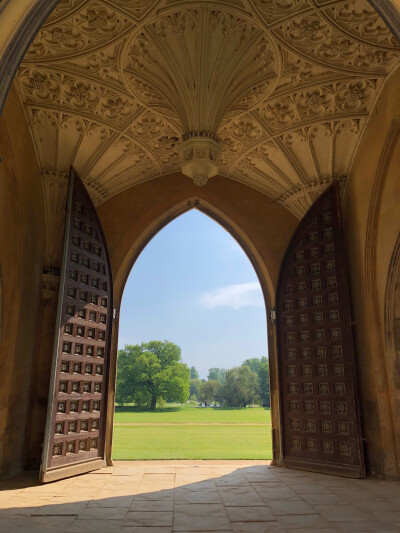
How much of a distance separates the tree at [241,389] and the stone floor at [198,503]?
4796 cm

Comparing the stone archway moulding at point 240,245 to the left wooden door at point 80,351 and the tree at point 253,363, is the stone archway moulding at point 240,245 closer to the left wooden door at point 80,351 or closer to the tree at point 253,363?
the left wooden door at point 80,351

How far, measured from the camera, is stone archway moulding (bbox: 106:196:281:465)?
10.2 m

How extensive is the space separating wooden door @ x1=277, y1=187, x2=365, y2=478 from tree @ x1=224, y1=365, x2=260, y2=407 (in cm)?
4678

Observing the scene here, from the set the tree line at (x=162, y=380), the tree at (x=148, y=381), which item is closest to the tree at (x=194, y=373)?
the tree line at (x=162, y=380)

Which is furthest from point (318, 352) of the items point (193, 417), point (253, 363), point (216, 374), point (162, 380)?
point (216, 374)

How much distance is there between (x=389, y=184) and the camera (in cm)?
812

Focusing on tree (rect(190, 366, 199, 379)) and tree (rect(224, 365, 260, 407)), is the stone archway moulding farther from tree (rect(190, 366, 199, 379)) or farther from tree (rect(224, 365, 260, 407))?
tree (rect(190, 366, 199, 379))

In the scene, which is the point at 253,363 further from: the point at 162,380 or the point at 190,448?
the point at 190,448

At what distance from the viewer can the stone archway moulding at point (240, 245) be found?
1016cm

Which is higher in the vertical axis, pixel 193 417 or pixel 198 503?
pixel 198 503

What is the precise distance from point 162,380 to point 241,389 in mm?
12906

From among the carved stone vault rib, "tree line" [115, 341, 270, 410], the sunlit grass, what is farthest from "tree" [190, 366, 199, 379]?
the carved stone vault rib

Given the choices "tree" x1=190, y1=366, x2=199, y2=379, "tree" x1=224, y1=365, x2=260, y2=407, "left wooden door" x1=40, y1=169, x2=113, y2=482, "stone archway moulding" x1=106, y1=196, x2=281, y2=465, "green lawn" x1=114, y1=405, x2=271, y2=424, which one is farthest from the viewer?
"tree" x1=190, y1=366, x2=199, y2=379

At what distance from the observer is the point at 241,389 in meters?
54.3
